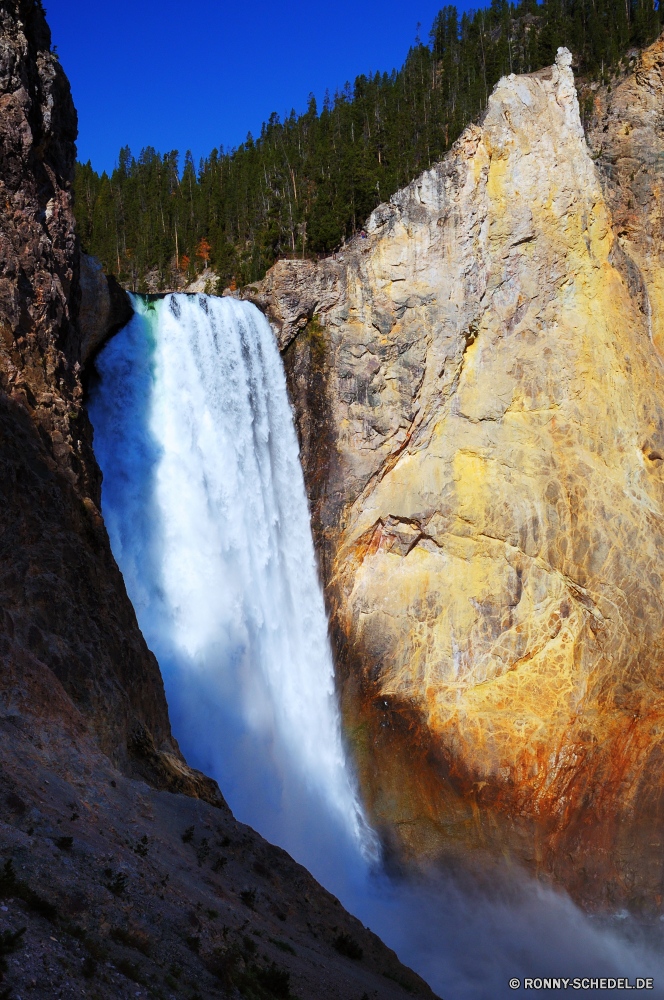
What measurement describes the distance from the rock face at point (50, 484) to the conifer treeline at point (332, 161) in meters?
19.3

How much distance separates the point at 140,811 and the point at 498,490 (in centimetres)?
1862

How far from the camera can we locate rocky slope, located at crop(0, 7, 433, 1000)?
7.04m

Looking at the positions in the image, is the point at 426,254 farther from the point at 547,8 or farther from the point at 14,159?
the point at 547,8

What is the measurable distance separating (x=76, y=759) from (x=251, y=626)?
516 inches

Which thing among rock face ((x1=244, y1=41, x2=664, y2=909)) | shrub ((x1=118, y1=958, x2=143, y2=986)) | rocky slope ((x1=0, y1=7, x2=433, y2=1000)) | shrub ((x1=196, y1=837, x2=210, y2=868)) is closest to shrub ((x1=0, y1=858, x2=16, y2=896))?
rocky slope ((x1=0, y1=7, x2=433, y2=1000))

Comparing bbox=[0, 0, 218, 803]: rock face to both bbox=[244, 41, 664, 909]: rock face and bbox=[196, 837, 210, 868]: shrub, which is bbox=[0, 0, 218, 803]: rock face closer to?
bbox=[196, 837, 210, 868]: shrub

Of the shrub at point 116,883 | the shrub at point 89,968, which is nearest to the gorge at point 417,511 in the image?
the shrub at point 116,883

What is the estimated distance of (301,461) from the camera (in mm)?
27844

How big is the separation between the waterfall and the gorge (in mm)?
111

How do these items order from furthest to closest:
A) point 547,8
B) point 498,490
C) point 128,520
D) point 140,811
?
point 547,8, point 498,490, point 128,520, point 140,811

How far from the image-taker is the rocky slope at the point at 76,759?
23.1 feet

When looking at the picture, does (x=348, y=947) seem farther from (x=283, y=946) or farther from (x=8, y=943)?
(x=8, y=943)

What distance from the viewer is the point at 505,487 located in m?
26.0

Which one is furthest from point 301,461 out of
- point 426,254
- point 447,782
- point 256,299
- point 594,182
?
point 594,182
